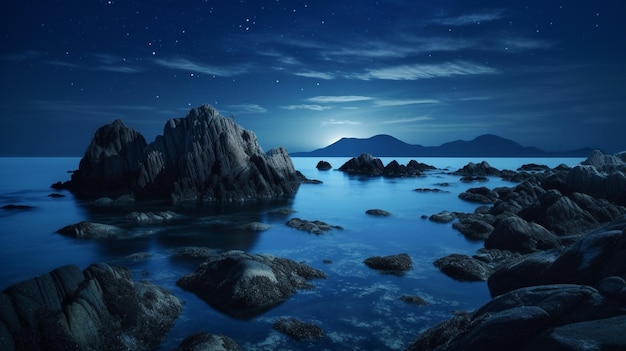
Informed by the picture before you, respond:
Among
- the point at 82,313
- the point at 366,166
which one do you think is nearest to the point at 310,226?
the point at 82,313

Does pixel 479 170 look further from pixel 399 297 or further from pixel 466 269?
pixel 399 297

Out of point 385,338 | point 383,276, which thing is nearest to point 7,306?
point 385,338

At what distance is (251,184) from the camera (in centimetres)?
7550

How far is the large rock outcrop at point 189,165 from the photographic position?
7325cm

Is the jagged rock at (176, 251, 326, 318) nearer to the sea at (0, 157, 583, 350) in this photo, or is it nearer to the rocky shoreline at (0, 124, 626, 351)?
the rocky shoreline at (0, 124, 626, 351)

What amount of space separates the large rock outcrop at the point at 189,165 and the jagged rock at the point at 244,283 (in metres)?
48.5

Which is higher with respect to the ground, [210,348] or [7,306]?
[7,306]

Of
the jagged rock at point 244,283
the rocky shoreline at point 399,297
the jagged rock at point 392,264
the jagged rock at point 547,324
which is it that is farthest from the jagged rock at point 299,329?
the jagged rock at point 392,264

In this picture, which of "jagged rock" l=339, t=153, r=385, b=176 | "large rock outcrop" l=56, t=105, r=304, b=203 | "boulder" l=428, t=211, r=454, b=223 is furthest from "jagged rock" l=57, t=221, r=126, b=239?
"jagged rock" l=339, t=153, r=385, b=176

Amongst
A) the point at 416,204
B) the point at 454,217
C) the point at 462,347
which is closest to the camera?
the point at 462,347

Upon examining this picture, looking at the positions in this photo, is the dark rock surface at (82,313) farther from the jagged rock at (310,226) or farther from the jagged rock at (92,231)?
the jagged rock at (310,226)

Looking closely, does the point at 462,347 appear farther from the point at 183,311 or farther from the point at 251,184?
the point at 251,184

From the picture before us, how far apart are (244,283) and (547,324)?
1526 centimetres

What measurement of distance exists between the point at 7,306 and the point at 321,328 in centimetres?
1306
